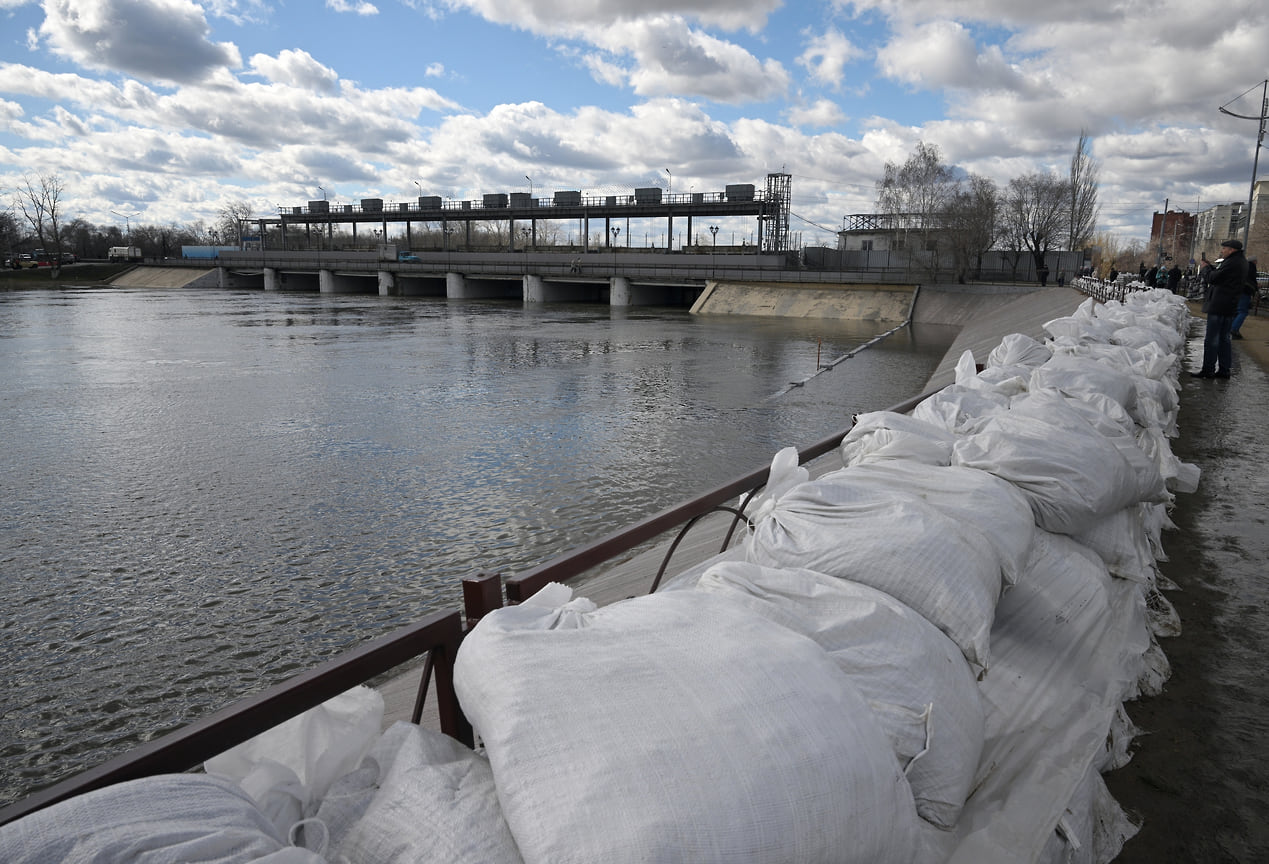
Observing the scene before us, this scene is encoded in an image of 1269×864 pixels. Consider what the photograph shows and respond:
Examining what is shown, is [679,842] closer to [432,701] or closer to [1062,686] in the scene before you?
[1062,686]

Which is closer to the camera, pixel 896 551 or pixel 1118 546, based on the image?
pixel 896 551

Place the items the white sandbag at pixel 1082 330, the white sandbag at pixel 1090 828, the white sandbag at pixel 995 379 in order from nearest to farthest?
the white sandbag at pixel 1090 828 < the white sandbag at pixel 995 379 < the white sandbag at pixel 1082 330

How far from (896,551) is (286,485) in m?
7.93

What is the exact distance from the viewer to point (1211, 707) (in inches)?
121

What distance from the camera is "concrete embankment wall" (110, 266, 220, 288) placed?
2574 inches

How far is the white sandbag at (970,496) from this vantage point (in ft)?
8.96

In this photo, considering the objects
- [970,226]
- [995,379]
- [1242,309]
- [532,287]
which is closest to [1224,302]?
[1242,309]

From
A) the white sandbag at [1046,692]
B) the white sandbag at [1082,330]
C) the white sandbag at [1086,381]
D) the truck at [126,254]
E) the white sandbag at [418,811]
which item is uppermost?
the truck at [126,254]

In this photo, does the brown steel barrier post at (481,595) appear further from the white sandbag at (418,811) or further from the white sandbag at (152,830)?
the white sandbag at (152,830)

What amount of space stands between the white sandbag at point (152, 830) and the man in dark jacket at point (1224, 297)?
1235 centimetres

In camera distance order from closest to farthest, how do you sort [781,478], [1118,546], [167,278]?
[781,478] < [1118,546] < [167,278]

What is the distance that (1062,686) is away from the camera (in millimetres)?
2746

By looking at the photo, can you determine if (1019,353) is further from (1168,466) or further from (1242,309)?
(1242,309)

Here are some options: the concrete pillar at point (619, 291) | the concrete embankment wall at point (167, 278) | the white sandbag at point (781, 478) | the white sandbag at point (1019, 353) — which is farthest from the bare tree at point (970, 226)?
the concrete embankment wall at point (167, 278)
